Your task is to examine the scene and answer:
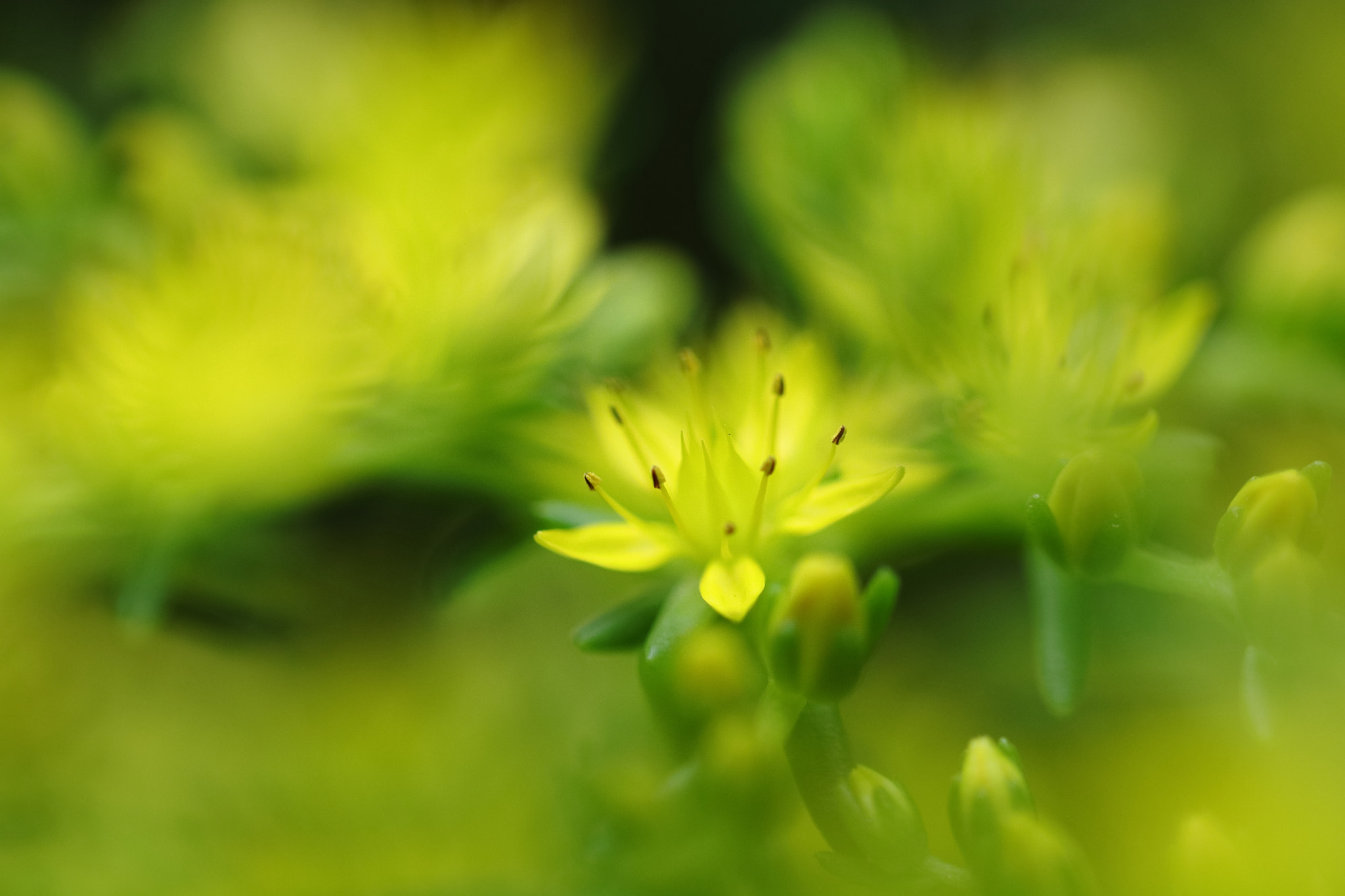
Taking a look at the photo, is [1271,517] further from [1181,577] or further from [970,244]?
[970,244]

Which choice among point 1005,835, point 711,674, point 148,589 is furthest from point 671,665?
point 148,589

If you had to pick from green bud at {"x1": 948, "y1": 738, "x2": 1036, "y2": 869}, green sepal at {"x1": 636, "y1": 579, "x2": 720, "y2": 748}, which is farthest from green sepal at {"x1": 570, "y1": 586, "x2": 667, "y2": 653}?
green bud at {"x1": 948, "y1": 738, "x2": 1036, "y2": 869}

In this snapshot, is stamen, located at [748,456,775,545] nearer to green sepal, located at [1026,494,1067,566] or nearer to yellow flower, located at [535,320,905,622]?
yellow flower, located at [535,320,905,622]

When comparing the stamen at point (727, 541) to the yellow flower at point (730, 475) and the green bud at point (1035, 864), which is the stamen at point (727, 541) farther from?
the green bud at point (1035, 864)

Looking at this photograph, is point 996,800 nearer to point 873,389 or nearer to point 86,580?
point 873,389

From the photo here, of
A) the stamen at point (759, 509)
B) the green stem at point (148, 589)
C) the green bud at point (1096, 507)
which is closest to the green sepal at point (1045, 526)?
the green bud at point (1096, 507)
